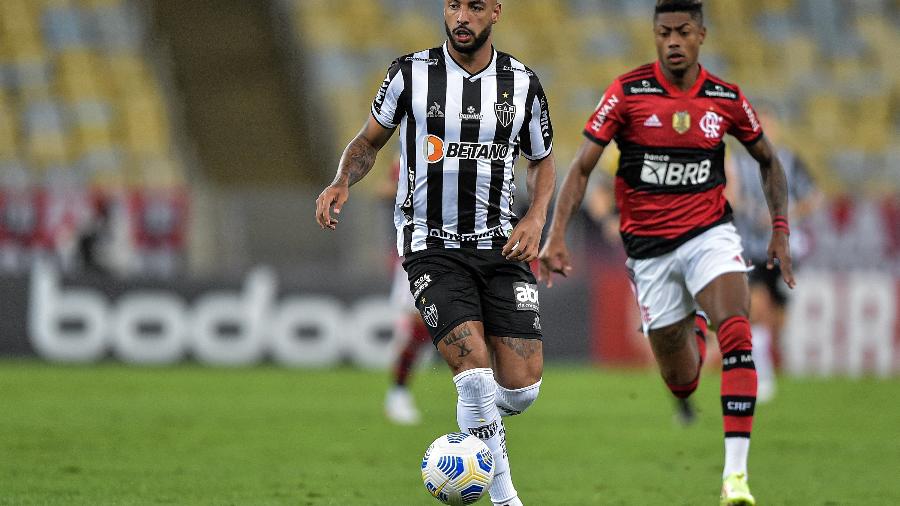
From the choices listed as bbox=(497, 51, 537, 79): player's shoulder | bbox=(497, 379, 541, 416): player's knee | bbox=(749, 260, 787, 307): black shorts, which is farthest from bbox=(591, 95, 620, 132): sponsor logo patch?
bbox=(749, 260, 787, 307): black shorts

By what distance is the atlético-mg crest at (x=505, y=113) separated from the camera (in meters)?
6.69

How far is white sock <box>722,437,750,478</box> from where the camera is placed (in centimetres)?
674

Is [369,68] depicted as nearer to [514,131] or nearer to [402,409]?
[402,409]

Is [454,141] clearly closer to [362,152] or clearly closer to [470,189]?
[470,189]

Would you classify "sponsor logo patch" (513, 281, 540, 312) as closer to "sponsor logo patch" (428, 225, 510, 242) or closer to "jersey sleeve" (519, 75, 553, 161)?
"sponsor logo patch" (428, 225, 510, 242)

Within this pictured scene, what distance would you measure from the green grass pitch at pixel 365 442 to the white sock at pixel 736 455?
0.74 m

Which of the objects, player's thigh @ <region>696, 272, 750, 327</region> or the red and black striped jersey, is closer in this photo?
player's thigh @ <region>696, 272, 750, 327</region>

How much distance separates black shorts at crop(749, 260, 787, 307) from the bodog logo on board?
7.26 m

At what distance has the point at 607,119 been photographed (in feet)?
24.8

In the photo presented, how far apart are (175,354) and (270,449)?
792cm

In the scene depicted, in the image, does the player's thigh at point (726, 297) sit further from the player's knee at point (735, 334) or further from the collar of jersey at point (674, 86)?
the collar of jersey at point (674, 86)

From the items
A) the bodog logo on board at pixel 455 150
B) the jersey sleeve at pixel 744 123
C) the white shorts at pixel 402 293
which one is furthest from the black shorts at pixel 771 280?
the bodog logo on board at pixel 455 150

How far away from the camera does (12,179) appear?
2138cm

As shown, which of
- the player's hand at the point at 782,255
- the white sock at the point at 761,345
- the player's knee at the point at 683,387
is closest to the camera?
the player's hand at the point at 782,255
